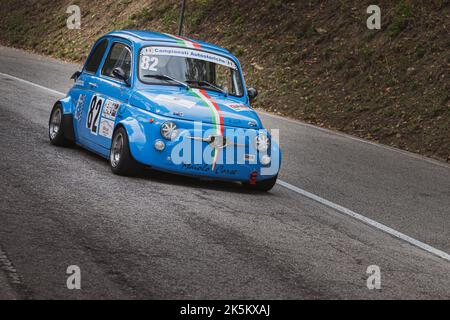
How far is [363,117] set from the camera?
63.8 ft

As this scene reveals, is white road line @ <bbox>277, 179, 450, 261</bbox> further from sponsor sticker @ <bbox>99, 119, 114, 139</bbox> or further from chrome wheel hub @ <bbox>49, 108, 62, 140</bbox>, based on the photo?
chrome wheel hub @ <bbox>49, 108, 62, 140</bbox>

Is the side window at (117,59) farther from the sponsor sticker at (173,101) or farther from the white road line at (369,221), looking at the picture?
the white road line at (369,221)

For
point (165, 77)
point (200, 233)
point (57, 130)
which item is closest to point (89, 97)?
point (57, 130)

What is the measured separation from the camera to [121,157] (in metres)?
10.1

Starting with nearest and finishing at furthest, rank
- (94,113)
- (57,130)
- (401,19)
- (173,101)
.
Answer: (173,101) → (94,113) → (57,130) → (401,19)

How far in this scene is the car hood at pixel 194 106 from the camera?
10.1m

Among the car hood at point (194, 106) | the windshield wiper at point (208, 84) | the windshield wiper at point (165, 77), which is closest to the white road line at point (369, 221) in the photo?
the car hood at point (194, 106)

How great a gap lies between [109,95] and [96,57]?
1170mm

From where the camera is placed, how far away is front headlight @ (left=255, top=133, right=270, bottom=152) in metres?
10.3

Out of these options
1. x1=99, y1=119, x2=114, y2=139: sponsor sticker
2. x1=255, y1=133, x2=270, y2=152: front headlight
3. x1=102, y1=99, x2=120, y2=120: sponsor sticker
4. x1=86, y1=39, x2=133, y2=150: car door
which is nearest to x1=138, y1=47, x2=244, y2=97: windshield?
x1=86, y1=39, x2=133, y2=150: car door

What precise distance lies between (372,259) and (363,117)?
39.3ft

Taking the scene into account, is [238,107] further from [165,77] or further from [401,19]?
[401,19]

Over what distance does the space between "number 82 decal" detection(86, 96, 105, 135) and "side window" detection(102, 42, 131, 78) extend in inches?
15.7
